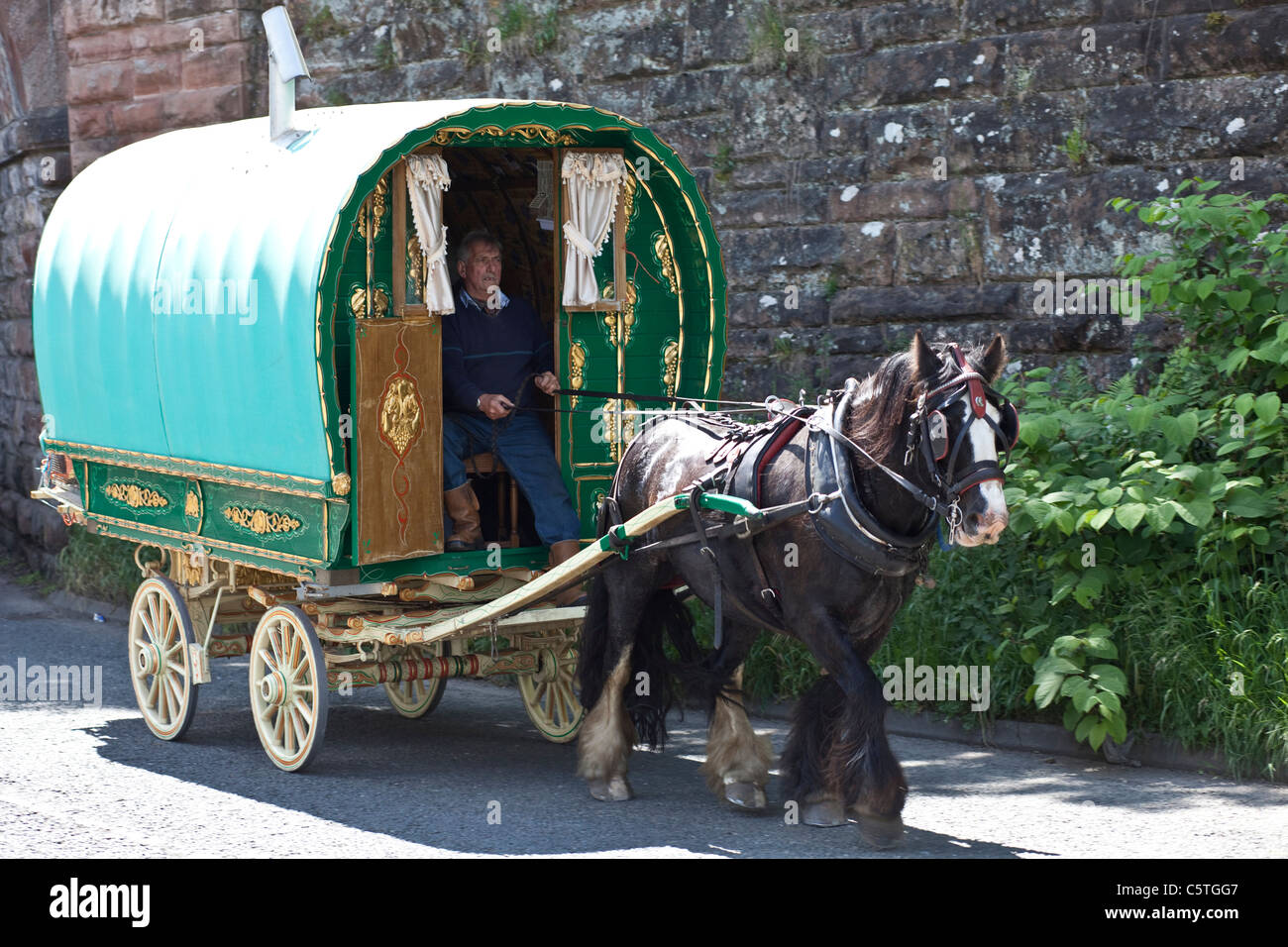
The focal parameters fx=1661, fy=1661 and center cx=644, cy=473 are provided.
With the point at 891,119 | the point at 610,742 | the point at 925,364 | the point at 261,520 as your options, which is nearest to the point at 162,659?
the point at 261,520

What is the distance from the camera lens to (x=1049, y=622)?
25.5 ft

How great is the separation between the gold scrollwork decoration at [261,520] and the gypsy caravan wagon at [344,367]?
0.01 meters

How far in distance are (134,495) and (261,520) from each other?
4.42 ft

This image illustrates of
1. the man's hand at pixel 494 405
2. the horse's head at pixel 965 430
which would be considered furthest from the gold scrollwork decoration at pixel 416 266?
the horse's head at pixel 965 430

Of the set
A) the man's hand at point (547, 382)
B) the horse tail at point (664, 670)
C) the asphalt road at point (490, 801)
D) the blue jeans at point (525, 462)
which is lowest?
the asphalt road at point (490, 801)

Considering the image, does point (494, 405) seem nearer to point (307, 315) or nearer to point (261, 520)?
point (307, 315)

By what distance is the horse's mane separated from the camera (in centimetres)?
579

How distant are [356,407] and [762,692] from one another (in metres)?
3.05

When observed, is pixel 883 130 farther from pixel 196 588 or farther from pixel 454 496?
pixel 196 588

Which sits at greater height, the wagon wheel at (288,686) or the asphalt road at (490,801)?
the wagon wheel at (288,686)

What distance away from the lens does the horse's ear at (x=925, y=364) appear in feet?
18.7

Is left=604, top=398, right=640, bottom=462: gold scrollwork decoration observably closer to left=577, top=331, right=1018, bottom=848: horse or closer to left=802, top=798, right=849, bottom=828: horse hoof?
left=577, top=331, right=1018, bottom=848: horse

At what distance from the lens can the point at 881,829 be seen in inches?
231

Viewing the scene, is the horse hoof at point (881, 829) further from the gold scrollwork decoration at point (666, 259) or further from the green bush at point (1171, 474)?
the gold scrollwork decoration at point (666, 259)
